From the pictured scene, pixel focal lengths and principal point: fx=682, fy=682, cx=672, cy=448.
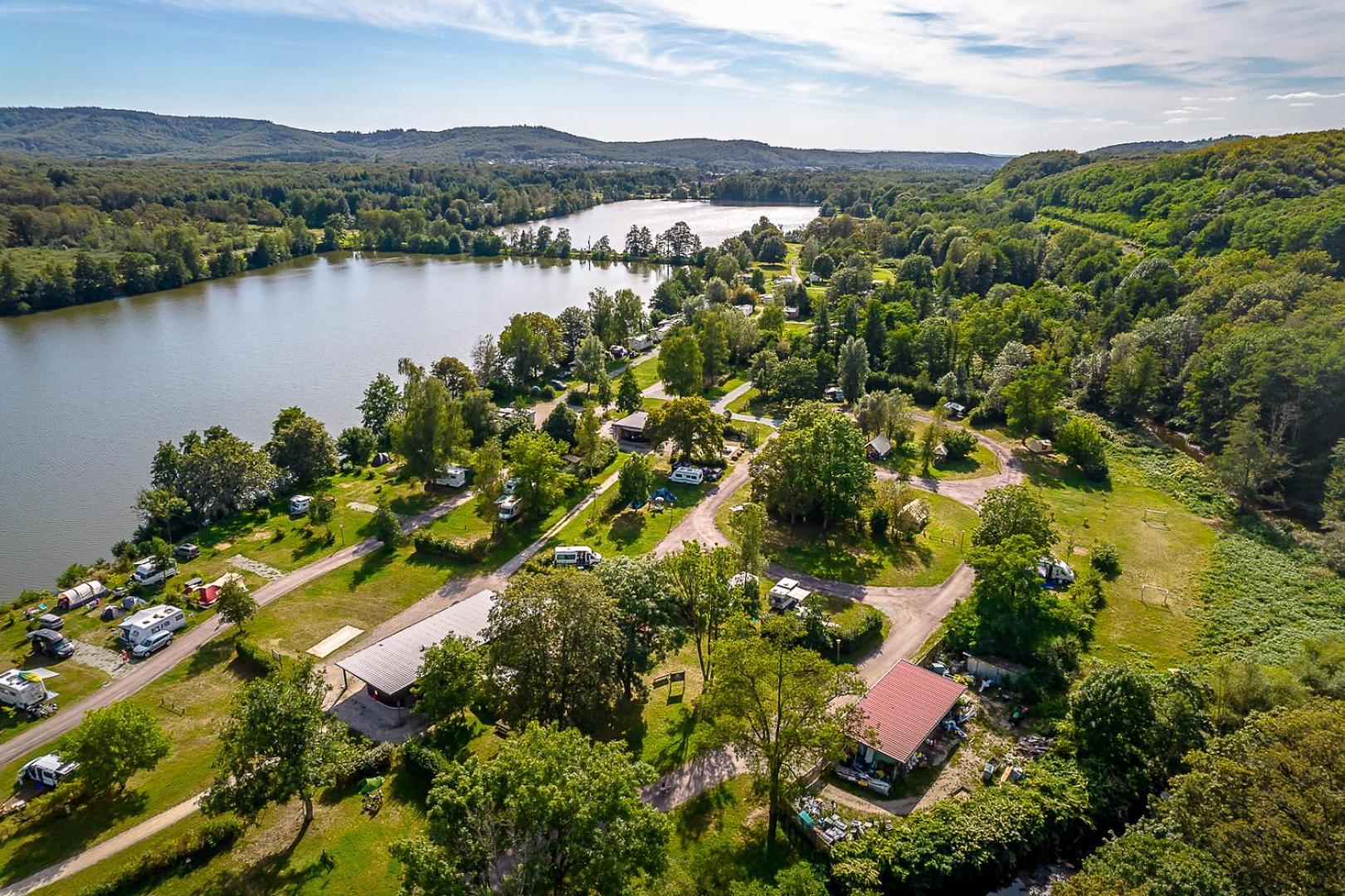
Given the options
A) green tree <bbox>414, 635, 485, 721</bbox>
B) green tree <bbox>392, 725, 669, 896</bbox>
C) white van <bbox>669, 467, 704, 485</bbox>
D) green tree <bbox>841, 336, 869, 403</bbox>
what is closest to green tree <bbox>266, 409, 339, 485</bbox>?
white van <bbox>669, 467, 704, 485</bbox>

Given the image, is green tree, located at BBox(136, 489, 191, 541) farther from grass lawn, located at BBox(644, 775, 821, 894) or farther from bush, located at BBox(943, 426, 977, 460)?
bush, located at BBox(943, 426, 977, 460)

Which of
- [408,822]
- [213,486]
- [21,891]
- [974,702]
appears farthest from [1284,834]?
[213,486]

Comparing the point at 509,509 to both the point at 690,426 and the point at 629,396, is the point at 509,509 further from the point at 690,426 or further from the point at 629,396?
the point at 629,396

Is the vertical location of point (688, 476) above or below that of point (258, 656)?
above

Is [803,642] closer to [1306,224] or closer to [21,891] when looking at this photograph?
[21,891]

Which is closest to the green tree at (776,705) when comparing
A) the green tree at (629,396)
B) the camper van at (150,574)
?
the camper van at (150,574)

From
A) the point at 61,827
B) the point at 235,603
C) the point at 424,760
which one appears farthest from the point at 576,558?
the point at 61,827
